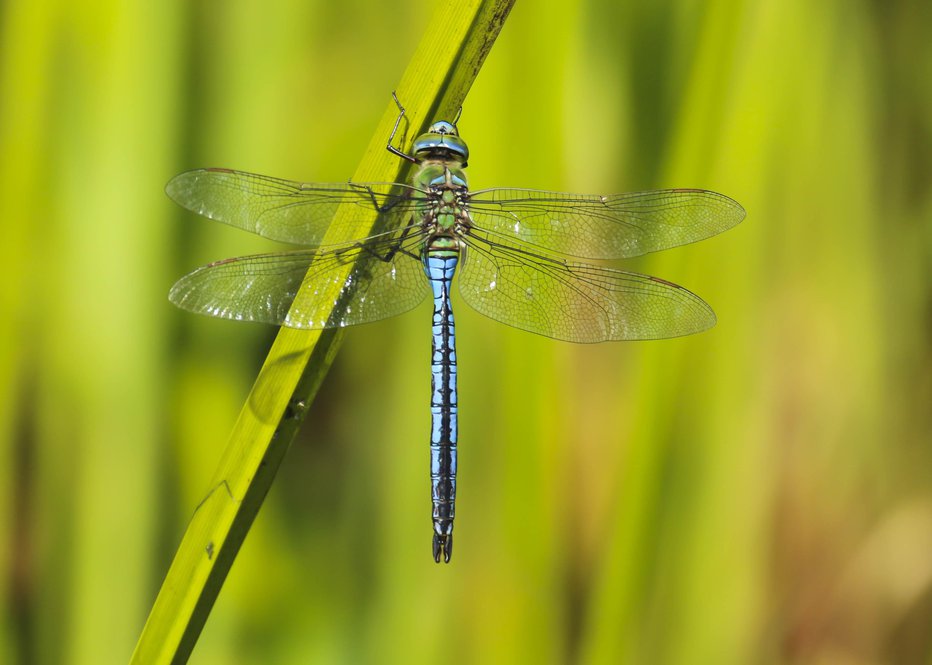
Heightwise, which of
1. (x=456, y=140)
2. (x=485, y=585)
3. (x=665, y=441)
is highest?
(x=456, y=140)

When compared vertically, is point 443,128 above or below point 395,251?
above

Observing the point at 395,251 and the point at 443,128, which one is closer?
the point at 443,128

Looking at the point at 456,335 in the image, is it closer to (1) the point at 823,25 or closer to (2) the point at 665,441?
(2) the point at 665,441

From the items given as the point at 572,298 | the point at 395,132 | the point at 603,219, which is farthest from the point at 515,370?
the point at 395,132

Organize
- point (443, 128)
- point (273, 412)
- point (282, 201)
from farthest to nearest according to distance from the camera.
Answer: point (282, 201) → point (443, 128) → point (273, 412)

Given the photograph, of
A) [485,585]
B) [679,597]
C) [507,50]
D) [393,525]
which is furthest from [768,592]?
[507,50]

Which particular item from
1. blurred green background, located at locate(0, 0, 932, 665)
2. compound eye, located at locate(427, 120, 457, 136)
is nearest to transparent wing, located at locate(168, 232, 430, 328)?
blurred green background, located at locate(0, 0, 932, 665)

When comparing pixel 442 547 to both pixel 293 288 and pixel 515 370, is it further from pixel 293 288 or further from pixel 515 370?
pixel 293 288

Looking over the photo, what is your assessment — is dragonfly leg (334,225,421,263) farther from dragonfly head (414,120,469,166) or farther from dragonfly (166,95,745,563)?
dragonfly head (414,120,469,166)
